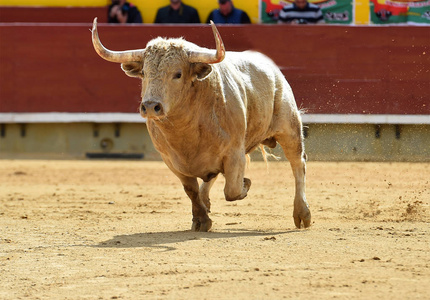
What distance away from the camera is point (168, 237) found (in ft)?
16.4

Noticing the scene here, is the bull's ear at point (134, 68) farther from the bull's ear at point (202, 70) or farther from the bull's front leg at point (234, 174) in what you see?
the bull's front leg at point (234, 174)

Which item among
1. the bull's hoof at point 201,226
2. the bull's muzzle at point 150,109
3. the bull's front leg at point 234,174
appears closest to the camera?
the bull's muzzle at point 150,109

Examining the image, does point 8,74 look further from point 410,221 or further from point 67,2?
point 410,221

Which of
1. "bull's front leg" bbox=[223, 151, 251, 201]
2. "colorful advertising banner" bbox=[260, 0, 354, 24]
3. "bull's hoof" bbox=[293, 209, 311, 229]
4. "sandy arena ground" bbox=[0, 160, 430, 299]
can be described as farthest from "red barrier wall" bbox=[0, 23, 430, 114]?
"bull's front leg" bbox=[223, 151, 251, 201]

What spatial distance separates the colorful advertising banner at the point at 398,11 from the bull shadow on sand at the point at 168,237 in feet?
21.5

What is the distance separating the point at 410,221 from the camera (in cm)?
566

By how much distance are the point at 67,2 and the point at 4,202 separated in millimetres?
5432

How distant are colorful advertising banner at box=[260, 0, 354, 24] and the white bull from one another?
5.76 m

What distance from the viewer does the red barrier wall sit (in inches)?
423

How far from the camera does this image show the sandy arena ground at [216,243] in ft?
11.8

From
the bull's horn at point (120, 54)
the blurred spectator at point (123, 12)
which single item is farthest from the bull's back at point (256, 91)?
the blurred spectator at point (123, 12)

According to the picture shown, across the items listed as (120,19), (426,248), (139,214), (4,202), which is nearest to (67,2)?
(120,19)

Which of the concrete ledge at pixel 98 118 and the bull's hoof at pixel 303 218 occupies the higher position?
the bull's hoof at pixel 303 218

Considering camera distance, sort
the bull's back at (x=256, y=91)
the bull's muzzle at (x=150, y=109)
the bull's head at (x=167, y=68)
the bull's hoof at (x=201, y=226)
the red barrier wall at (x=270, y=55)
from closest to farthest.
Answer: the bull's muzzle at (x=150, y=109), the bull's head at (x=167, y=68), the bull's hoof at (x=201, y=226), the bull's back at (x=256, y=91), the red barrier wall at (x=270, y=55)
